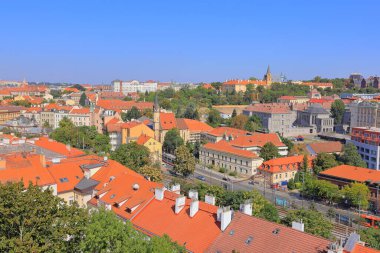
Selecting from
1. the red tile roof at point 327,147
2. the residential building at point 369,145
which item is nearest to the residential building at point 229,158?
the red tile roof at point 327,147

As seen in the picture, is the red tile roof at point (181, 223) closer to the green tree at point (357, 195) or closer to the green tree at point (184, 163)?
the green tree at point (357, 195)

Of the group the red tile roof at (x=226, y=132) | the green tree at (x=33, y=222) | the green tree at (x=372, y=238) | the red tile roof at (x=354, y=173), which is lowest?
the green tree at (x=372, y=238)

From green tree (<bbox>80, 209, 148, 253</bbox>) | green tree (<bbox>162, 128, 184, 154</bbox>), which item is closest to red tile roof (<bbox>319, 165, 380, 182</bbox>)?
green tree (<bbox>162, 128, 184, 154</bbox>)

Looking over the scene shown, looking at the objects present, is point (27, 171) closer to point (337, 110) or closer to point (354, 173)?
point (354, 173)

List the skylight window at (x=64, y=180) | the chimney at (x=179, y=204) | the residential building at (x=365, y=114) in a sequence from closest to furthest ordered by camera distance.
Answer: the chimney at (x=179, y=204) < the skylight window at (x=64, y=180) < the residential building at (x=365, y=114)

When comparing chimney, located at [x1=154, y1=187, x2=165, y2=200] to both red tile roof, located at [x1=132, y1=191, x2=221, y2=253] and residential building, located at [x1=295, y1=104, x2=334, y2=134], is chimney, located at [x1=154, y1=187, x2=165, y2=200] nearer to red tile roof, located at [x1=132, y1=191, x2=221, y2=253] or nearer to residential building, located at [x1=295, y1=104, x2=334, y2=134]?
red tile roof, located at [x1=132, y1=191, x2=221, y2=253]
